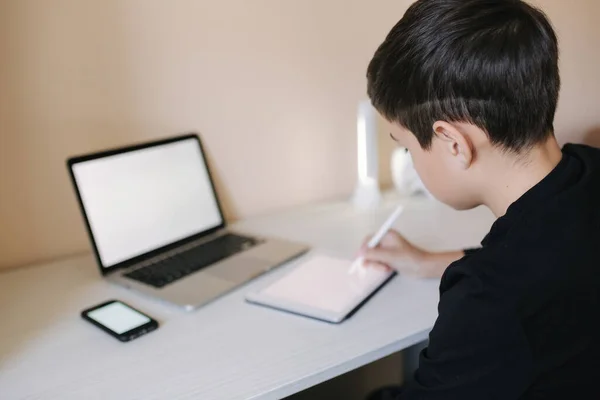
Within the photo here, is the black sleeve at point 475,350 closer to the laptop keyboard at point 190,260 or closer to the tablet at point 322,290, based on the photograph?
the tablet at point 322,290

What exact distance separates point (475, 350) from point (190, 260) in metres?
0.59

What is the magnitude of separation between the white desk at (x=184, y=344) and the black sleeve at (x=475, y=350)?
0.42ft

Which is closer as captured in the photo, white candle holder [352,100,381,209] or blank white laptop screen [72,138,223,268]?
blank white laptop screen [72,138,223,268]

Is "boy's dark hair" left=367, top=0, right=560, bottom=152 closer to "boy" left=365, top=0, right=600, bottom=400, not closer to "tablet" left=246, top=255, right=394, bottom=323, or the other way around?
"boy" left=365, top=0, right=600, bottom=400

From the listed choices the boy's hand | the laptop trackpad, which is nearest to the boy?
the boy's hand

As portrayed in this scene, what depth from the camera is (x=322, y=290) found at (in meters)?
0.93

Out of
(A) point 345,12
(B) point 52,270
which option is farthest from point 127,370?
(A) point 345,12

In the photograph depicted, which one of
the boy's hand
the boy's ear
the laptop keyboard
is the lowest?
the boy's hand

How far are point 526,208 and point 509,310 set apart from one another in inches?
4.7

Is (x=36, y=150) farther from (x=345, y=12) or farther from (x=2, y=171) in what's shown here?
(x=345, y=12)

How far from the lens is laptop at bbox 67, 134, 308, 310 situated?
999mm

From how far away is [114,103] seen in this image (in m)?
1.11

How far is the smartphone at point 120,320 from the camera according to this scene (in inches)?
32.8

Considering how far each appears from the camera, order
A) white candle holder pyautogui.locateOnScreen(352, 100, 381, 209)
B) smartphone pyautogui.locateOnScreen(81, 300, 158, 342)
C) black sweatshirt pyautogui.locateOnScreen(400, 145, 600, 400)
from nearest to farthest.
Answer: black sweatshirt pyautogui.locateOnScreen(400, 145, 600, 400) < smartphone pyautogui.locateOnScreen(81, 300, 158, 342) < white candle holder pyautogui.locateOnScreen(352, 100, 381, 209)
